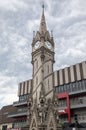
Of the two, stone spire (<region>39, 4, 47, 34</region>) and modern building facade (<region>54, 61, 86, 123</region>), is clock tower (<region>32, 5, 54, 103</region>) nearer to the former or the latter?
stone spire (<region>39, 4, 47, 34</region>)

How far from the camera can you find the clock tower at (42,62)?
31.8 m

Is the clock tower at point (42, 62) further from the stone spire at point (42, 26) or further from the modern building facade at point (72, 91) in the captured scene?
the modern building facade at point (72, 91)

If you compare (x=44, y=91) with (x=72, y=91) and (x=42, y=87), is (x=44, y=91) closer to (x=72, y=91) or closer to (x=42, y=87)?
(x=42, y=87)

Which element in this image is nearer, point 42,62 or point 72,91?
point 42,62

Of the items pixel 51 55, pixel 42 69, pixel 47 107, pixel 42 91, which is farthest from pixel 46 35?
pixel 47 107

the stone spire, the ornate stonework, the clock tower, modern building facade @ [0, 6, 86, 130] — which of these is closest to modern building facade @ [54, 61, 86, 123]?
modern building facade @ [0, 6, 86, 130]

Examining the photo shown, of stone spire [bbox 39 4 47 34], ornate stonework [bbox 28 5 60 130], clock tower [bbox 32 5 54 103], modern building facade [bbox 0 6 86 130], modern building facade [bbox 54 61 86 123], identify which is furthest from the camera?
modern building facade [bbox 54 61 86 123]

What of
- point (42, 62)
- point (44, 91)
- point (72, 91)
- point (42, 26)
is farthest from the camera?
point (72, 91)

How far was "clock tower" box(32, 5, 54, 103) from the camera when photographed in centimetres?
3177

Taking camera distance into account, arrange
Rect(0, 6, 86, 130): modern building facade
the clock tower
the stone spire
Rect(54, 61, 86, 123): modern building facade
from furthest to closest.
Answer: Rect(54, 61, 86, 123): modern building facade < the stone spire < the clock tower < Rect(0, 6, 86, 130): modern building facade

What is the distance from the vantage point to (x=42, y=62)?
3284 cm

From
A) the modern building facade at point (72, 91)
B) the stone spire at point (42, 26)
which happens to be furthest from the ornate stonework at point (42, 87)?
the modern building facade at point (72, 91)

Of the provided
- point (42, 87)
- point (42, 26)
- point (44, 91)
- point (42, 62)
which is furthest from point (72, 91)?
point (42, 87)

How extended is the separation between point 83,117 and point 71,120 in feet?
11.8
